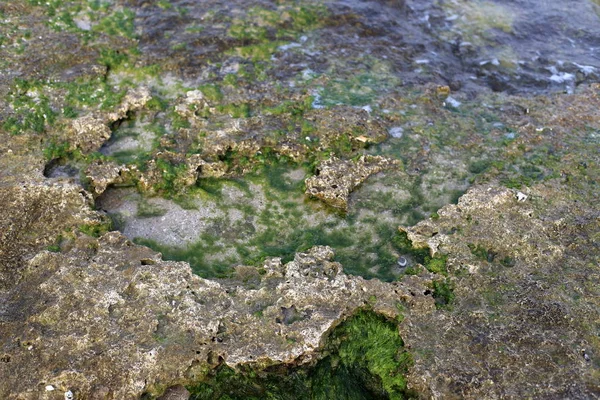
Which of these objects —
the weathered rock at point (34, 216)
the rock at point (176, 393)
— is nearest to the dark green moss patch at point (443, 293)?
the rock at point (176, 393)

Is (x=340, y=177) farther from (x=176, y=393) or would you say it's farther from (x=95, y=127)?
(x=95, y=127)

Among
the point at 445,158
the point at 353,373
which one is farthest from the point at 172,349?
the point at 445,158

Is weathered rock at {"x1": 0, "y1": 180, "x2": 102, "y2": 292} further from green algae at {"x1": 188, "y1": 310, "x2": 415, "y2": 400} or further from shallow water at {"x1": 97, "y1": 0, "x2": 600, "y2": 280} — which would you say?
green algae at {"x1": 188, "y1": 310, "x2": 415, "y2": 400}

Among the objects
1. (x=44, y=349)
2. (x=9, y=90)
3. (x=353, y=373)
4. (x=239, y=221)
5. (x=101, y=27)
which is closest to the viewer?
(x=44, y=349)

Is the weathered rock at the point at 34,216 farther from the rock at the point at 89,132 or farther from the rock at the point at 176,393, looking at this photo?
the rock at the point at 176,393

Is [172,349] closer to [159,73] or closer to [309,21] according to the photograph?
[159,73]

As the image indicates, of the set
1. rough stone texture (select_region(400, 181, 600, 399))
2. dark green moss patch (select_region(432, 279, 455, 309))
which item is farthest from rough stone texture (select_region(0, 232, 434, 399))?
rough stone texture (select_region(400, 181, 600, 399))

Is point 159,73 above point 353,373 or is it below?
above
